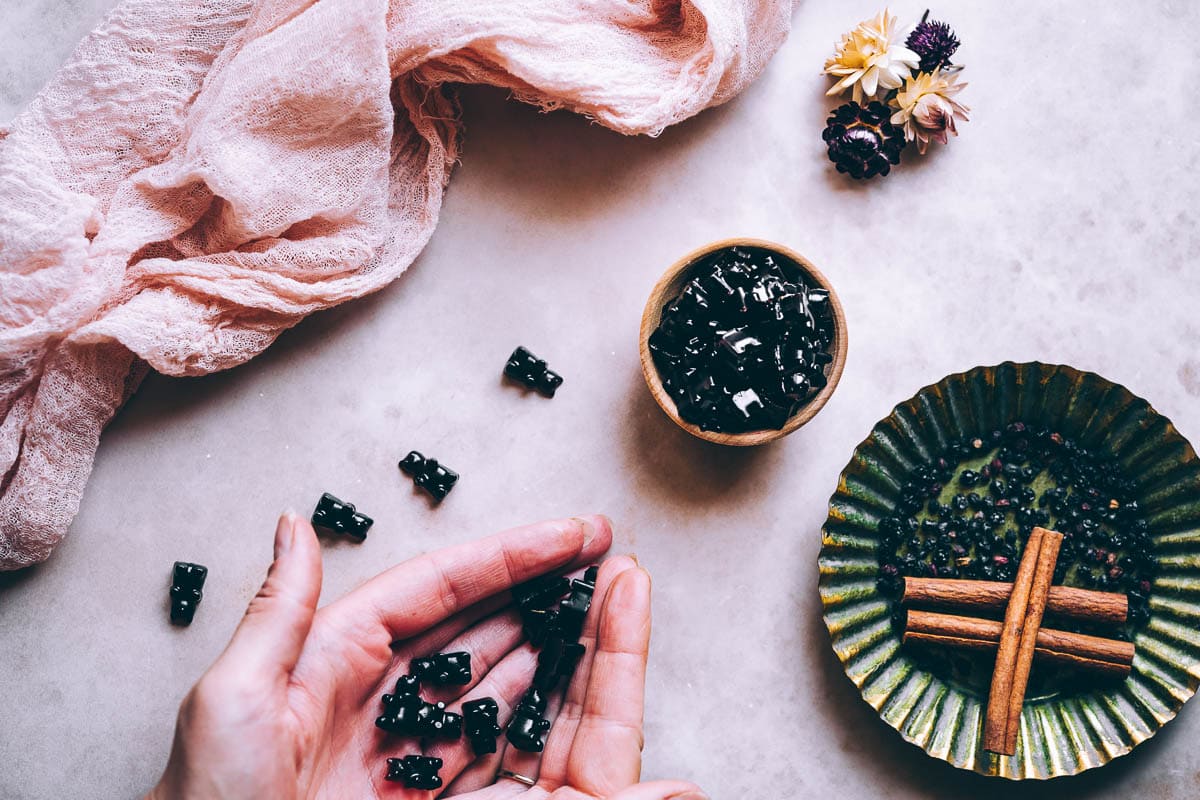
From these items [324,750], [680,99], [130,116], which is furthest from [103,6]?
[324,750]

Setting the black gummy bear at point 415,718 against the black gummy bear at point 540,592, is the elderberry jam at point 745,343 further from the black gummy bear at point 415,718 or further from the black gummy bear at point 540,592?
the black gummy bear at point 415,718

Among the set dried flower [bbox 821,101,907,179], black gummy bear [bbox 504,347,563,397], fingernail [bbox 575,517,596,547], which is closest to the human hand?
fingernail [bbox 575,517,596,547]

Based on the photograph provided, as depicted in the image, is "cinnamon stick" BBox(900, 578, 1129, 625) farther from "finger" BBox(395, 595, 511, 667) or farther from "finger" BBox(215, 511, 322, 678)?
"finger" BBox(215, 511, 322, 678)

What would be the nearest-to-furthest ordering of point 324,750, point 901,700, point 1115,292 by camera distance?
point 324,750, point 901,700, point 1115,292

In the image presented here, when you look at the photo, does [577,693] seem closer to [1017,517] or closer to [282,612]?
[282,612]

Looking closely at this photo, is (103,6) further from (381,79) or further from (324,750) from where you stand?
(324,750)

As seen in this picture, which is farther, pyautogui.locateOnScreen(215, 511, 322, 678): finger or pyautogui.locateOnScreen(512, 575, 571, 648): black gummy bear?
pyautogui.locateOnScreen(512, 575, 571, 648): black gummy bear
